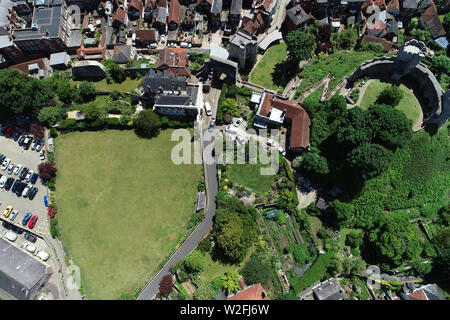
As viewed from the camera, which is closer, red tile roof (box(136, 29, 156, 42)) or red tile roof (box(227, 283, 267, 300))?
red tile roof (box(227, 283, 267, 300))

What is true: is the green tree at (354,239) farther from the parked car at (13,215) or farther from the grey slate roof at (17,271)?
the parked car at (13,215)

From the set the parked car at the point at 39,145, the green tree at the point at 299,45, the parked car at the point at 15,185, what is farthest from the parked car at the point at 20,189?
the green tree at the point at 299,45

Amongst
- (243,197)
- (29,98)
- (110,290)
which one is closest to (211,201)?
(243,197)

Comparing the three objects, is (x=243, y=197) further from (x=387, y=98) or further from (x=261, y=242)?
(x=387, y=98)

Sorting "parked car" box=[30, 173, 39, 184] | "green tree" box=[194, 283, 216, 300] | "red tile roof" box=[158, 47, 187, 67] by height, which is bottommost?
"green tree" box=[194, 283, 216, 300]

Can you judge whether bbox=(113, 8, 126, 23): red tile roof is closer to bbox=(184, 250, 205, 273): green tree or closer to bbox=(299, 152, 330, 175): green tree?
bbox=(299, 152, 330, 175): green tree

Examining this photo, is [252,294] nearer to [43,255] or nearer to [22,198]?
[43,255]

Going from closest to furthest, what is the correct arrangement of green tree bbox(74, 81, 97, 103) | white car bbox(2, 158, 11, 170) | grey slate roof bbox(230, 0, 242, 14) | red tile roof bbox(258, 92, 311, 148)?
red tile roof bbox(258, 92, 311, 148), white car bbox(2, 158, 11, 170), green tree bbox(74, 81, 97, 103), grey slate roof bbox(230, 0, 242, 14)

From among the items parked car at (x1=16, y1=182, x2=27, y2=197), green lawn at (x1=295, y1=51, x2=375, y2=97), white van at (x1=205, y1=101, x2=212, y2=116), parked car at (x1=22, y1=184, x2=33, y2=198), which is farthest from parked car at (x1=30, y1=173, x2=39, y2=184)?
green lawn at (x1=295, y1=51, x2=375, y2=97)

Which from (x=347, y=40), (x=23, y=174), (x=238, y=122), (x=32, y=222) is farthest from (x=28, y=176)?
(x=347, y=40)
